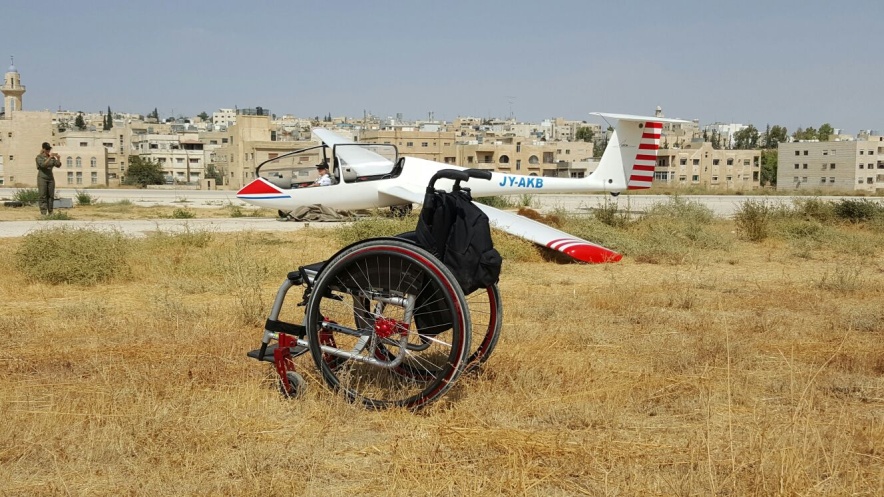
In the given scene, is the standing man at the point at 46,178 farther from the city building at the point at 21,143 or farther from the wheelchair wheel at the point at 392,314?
the city building at the point at 21,143

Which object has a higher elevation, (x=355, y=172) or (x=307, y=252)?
(x=355, y=172)

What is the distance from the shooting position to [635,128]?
22.8 m

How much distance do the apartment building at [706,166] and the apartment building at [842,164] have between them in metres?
8.74

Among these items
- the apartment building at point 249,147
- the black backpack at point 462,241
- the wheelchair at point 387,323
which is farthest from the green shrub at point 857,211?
the apartment building at point 249,147

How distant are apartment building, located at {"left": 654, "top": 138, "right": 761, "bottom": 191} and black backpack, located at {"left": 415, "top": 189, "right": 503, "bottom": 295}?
494 feet

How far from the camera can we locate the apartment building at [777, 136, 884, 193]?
467 feet

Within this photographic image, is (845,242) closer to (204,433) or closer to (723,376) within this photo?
(723,376)

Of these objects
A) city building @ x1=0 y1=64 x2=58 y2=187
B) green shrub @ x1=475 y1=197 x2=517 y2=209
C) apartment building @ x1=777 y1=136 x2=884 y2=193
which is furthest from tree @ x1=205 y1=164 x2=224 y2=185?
green shrub @ x1=475 y1=197 x2=517 y2=209

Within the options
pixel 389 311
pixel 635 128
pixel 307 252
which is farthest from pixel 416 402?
pixel 635 128

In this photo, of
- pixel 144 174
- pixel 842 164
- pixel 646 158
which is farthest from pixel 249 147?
pixel 842 164

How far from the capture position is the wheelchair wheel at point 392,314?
4.34m

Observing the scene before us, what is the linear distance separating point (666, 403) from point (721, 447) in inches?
36.2

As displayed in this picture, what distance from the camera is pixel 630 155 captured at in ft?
75.8

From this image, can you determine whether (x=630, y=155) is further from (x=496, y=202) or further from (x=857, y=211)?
(x=857, y=211)
